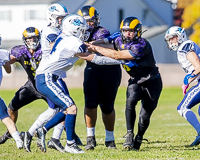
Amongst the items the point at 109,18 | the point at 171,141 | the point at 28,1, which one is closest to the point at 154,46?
the point at 109,18

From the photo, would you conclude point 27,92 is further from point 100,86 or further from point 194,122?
point 194,122

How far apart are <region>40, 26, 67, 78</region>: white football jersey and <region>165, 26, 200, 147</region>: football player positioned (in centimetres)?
166

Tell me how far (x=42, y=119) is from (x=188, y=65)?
7.34 ft

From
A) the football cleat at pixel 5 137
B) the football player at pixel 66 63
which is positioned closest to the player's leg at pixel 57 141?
the football player at pixel 66 63

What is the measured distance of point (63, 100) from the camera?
5652mm

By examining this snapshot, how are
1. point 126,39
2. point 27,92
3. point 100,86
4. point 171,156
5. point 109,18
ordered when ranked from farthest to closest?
point 109,18
point 27,92
point 100,86
point 126,39
point 171,156

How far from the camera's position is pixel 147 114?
248 inches

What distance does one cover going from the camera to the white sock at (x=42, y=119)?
6.11 m

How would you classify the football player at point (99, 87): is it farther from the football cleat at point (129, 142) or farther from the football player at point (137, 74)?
the football cleat at point (129, 142)

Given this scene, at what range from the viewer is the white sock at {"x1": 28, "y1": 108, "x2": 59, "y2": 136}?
611 centimetres

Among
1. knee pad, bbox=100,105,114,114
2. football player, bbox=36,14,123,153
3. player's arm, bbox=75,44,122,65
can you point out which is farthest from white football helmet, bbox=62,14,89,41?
knee pad, bbox=100,105,114,114

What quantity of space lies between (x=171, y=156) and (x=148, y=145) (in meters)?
1.62

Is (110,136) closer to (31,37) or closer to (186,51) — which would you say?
(186,51)

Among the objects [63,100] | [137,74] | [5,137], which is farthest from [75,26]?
[5,137]
